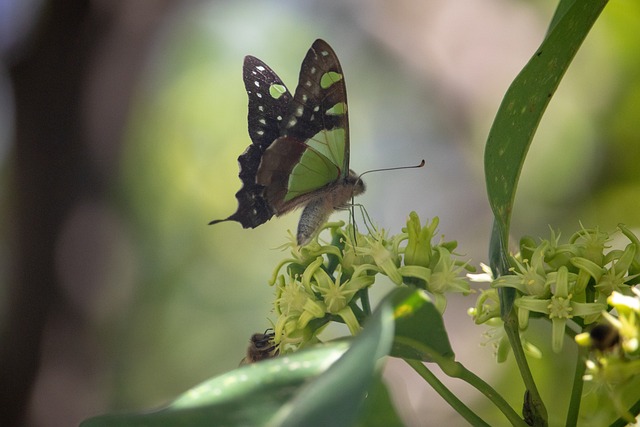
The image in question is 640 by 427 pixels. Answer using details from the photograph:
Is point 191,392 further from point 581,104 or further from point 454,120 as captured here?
point 454,120

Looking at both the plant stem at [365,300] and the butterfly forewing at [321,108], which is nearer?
the plant stem at [365,300]

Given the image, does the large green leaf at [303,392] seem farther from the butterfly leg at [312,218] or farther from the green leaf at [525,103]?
the butterfly leg at [312,218]

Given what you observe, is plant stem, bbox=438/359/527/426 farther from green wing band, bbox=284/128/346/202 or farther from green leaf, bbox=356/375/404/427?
green wing band, bbox=284/128/346/202

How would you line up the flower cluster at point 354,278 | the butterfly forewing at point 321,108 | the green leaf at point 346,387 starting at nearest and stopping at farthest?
the green leaf at point 346,387, the flower cluster at point 354,278, the butterfly forewing at point 321,108

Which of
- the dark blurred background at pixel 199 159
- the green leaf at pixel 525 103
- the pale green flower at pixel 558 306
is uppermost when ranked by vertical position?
the dark blurred background at pixel 199 159

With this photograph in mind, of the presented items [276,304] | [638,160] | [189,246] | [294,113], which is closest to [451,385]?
[638,160]

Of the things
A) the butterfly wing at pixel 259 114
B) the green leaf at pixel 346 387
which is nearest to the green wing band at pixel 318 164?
the butterfly wing at pixel 259 114

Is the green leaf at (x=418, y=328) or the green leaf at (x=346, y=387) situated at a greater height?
the green leaf at (x=418, y=328)

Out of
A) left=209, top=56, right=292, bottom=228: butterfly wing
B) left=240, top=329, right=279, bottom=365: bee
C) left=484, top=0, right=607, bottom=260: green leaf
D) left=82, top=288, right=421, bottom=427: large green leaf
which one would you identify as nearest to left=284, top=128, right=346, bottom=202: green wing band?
left=209, top=56, right=292, bottom=228: butterfly wing

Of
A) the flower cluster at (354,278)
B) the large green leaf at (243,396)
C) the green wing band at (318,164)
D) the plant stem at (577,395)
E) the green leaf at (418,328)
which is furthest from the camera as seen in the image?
the green wing band at (318,164)
